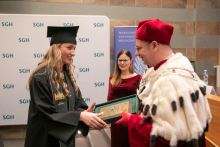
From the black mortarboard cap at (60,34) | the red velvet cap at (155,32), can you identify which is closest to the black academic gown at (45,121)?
the black mortarboard cap at (60,34)

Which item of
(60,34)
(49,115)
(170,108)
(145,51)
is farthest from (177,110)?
(60,34)

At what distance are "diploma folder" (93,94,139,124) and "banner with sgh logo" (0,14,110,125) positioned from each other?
2705 millimetres

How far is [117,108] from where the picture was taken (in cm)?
174

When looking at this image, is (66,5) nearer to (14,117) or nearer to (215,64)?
(14,117)

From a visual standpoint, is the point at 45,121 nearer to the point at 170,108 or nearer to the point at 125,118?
the point at 125,118

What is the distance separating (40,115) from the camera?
171 cm

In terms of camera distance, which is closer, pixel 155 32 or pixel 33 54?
pixel 155 32

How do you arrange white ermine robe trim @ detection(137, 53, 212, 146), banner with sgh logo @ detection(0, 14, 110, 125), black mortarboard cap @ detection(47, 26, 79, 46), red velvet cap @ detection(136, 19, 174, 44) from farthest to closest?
banner with sgh logo @ detection(0, 14, 110, 125)
black mortarboard cap @ detection(47, 26, 79, 46)
red velvet cap @ detection(136, 19, 174, 44)
white ermine robe trim @ detection(137, 53, 212, 146)

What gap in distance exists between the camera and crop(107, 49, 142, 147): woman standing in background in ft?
9.91

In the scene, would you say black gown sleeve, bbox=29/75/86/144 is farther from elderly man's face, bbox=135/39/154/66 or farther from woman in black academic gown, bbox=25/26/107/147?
elderly man's face, bbox=135/39/154/66

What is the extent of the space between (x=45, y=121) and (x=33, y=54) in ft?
10.2

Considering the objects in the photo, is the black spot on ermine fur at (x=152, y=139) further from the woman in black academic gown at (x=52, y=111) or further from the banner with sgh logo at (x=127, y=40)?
the banner with sgh logo at (x=127, y=40)

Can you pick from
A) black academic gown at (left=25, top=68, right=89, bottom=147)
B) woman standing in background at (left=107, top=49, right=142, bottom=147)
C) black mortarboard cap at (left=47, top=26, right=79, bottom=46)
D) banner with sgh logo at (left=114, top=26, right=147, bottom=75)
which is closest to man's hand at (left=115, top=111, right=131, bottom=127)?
black academic gown at (left=25, top=68, right=89, bottom=147)

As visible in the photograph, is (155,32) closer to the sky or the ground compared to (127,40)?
closer to the ground
